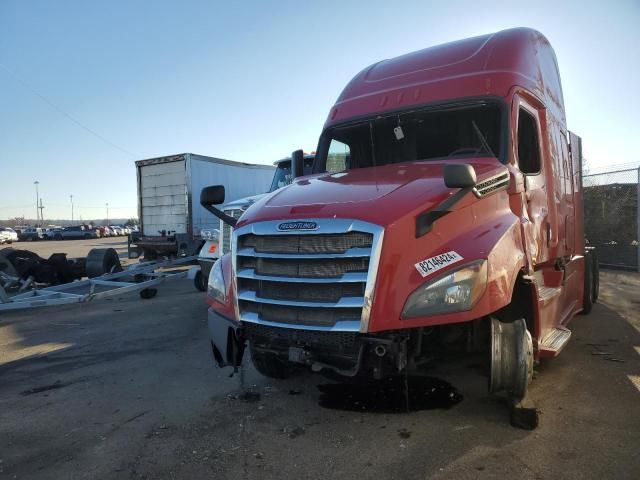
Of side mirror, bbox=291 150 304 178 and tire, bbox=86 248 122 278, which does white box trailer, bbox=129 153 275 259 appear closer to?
tire, bbox=86 248 122 278

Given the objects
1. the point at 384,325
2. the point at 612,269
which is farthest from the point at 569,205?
the point at 612,269

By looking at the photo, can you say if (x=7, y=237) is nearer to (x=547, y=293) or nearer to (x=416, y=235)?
(x=547, y=293)

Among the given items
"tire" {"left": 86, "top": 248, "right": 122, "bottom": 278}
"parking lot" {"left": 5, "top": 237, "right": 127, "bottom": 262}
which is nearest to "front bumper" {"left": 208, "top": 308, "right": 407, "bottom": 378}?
"tire" {"left": 86, "top": 248, "right": 122, "bottom": 278}

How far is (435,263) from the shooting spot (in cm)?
317

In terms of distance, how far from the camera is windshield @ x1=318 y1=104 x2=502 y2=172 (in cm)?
429

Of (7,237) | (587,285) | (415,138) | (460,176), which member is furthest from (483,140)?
(7,237)

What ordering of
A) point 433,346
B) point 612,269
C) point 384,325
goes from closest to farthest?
point 384,325 → point 433,346 → point 612,269

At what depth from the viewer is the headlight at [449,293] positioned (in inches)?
122

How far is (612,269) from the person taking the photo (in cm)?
1385

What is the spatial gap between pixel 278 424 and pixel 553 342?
2.65 metres

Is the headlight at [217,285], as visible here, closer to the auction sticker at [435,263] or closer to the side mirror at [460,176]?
the auction sticker at [435,263]

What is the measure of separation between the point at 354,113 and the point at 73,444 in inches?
156

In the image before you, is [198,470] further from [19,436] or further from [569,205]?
[569,205]

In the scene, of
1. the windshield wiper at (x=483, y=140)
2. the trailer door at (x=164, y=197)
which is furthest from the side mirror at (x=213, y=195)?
Result: the trailer door at (x=164, y=197)
